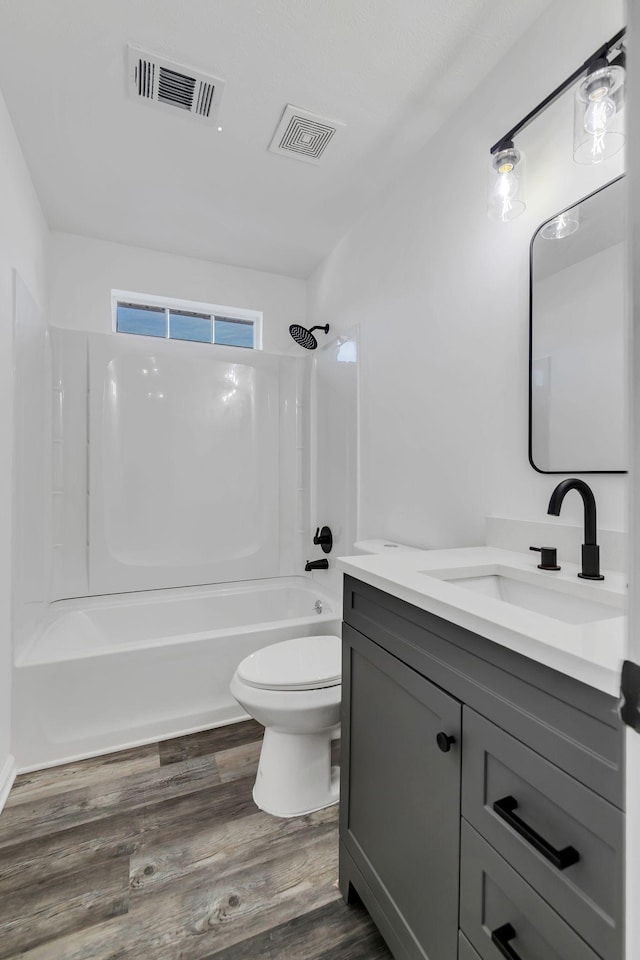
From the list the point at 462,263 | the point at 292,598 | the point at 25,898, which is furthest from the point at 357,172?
the point at 25,898

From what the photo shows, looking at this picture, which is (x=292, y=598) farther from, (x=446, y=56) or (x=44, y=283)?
(x=446, y=56)

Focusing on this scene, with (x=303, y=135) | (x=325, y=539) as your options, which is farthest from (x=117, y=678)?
(x=303, y=135)

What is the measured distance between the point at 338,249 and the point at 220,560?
2.08m

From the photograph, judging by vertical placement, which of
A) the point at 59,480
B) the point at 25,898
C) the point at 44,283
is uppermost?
the point at 44,283

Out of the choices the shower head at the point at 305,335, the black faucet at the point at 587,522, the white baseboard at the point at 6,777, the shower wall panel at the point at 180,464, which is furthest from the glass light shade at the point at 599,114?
the white baseboard at the point at 6,777

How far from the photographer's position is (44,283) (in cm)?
244

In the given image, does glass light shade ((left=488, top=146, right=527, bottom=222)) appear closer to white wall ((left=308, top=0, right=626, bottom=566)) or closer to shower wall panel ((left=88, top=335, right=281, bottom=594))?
white wall ((left=308, top=0, right=626, bottom=566))

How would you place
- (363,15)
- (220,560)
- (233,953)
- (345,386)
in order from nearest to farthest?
(233,953) → (363,15) → (345,386) → (220,560)

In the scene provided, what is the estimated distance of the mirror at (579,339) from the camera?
1.13 m

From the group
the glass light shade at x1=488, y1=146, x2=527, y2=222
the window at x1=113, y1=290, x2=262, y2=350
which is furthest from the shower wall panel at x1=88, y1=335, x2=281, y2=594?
the glass light shade at x1=488, y1=146, x2=527, y2=222

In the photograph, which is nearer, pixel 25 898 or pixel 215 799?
pixel 25 898

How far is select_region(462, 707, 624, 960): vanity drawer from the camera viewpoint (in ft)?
1.82

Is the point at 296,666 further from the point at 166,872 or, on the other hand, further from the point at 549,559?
the point at 549,559

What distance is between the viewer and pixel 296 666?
166 cm
